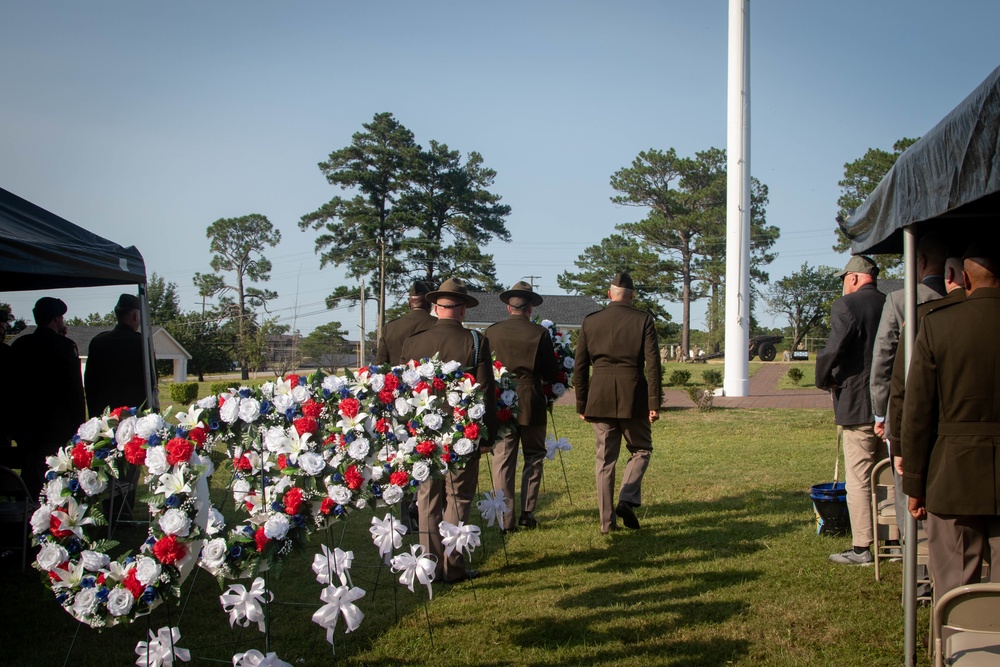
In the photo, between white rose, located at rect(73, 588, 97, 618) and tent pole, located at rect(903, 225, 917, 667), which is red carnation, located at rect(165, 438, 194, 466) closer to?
white rose, located at rect(73, 588, 97, 618)

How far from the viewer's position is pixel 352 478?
3932 mm

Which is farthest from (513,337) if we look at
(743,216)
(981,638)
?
(743,216)

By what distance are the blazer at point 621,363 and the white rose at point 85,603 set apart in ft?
14.0

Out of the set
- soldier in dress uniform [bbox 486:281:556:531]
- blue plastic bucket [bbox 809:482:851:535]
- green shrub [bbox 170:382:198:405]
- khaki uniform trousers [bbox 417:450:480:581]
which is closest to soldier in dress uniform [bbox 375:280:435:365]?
soldier in dress uniform [bbox 486:281:556:531]

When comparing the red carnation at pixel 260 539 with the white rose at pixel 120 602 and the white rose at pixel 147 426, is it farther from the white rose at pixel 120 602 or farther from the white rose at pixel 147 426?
the white rose at pixel 147 426

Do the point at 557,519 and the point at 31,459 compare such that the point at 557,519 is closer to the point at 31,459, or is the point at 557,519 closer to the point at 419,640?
the point at 419,640

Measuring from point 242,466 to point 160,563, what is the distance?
637 millimetres

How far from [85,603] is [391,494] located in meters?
1.42

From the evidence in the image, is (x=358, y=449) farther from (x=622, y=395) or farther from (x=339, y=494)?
(x=622, y=395)

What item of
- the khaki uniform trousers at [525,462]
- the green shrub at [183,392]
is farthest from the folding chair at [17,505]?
the green shrub at [183,392]

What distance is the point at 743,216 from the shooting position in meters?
26.6

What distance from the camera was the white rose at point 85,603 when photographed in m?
3.39

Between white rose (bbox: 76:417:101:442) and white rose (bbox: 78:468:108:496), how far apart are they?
0.49 ft

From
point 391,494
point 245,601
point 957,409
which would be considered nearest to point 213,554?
point 245,601
